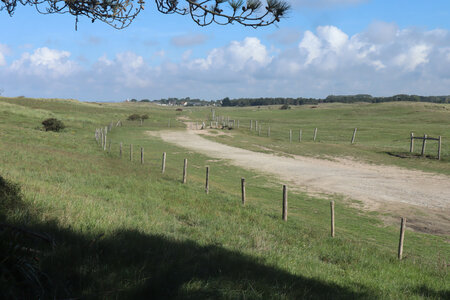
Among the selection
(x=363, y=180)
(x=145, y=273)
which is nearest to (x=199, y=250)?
(x=145, y=273)

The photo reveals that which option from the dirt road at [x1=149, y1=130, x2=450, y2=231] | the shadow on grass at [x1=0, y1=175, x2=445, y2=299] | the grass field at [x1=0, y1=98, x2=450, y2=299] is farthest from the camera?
the dirt road at [x1=149, y1=130, x2=450, y2=231]

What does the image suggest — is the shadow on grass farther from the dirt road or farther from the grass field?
the dirt road

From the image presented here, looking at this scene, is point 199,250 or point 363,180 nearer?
point 199,250

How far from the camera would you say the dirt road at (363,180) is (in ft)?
62.8

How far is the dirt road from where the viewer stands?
62.8ft

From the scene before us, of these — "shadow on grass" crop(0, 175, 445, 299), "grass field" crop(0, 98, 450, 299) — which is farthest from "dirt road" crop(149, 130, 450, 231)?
"shadow on grass" crop(0, 175, 445, 299)

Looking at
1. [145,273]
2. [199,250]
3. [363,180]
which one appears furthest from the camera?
[363,180]

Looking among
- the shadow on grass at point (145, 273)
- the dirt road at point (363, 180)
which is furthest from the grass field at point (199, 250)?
the dirt road at point (363, 180)

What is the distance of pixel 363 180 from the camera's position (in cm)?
2559

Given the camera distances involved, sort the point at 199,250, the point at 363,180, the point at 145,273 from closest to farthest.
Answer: the point at 145,273 < the point at 199,250 < the point at 363,180

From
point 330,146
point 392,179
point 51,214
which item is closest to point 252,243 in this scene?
point 51,214

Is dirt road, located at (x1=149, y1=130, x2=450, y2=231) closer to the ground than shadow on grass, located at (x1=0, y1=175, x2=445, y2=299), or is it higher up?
closer to the ground

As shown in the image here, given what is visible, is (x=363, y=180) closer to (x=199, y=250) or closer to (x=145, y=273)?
(x=199, y=250)

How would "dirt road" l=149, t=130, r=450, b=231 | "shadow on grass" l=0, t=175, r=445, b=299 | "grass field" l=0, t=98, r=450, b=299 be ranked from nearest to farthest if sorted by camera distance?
"shadow on grass" l=0, t=175, r=445, b=299
"grass field" l=0, t=98, r=450, b=299
"dirt road" l=149, t=130, r=450, b=231
